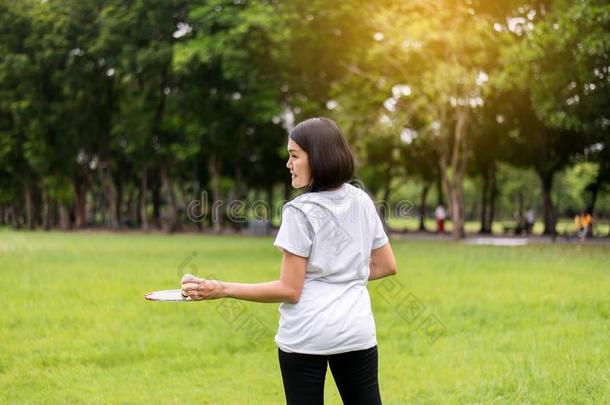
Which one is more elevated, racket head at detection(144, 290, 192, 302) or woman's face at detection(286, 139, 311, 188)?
woman's face at detection(286, 139, 311, 188)

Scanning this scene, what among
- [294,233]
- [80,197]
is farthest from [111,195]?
[294,233]

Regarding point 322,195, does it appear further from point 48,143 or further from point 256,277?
point 48,143

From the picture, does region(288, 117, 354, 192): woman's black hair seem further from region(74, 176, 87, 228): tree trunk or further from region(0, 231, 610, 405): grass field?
region(74, 176, 87, 228): tree trunk

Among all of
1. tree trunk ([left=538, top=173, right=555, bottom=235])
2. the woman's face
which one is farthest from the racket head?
tree trunk ([left=538, top=173, right=555, bottom=235])

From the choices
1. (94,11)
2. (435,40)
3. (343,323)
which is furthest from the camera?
(94,11)

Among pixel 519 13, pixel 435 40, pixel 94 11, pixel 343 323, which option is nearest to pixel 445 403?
pixel 343 323

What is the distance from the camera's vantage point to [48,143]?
154ft

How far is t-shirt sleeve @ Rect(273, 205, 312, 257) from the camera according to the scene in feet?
10.2

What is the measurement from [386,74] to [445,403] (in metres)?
25.5

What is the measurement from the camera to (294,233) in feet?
10.2

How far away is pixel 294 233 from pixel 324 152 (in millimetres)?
381

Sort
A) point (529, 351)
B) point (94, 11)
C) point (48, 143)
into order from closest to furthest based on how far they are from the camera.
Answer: point (529, 351) → point (94, 11) → point (48, 143)
